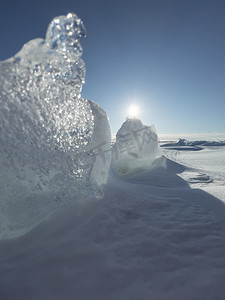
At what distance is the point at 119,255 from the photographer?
1.19m

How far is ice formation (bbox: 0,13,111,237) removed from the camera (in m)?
1.33

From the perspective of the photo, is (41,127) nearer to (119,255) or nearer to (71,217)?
(71,217)

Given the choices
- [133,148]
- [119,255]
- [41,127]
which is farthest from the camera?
[133,148]

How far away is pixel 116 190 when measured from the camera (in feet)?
7.23

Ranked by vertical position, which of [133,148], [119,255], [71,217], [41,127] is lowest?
[119,255]

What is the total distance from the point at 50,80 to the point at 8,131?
54cm

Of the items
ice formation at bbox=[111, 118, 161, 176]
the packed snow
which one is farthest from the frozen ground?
ice formation at bbox=[111, 118, 161, 176]

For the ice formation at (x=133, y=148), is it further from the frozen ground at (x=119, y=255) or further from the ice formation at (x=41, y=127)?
the ice formation at (x=41, y=127)

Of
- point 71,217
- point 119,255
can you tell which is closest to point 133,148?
point 71,217

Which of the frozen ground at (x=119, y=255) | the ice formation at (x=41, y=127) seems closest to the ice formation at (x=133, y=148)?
the frozen ground at (x=119, y=255)

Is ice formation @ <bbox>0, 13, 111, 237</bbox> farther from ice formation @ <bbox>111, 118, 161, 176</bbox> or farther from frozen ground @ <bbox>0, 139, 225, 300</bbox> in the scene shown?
ice formation @ <bbox>111, 118, 161, 176</bbox>

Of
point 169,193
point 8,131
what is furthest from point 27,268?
point 169,193

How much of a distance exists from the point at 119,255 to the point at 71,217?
58 centimetres

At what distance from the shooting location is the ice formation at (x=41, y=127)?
1.33m
